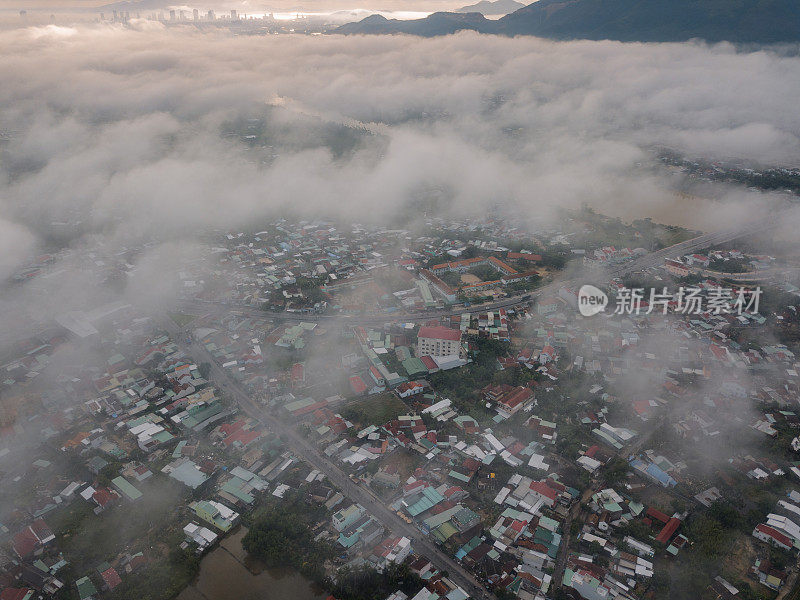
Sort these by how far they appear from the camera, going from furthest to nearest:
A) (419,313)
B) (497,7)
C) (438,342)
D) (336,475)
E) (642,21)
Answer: (497,7), (642,21), (419,313), (438,342), (336,475)

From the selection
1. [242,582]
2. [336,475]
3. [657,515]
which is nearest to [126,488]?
[242,582]

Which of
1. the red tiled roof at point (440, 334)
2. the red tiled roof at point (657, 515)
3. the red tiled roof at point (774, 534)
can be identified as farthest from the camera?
the red tiled roof at point (440, 334)

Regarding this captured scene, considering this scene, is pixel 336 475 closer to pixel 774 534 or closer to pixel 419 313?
pixel 419 313

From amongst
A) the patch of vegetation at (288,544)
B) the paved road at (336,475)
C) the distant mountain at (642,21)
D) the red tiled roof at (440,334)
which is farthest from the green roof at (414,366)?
the distant mountain at (642,21)

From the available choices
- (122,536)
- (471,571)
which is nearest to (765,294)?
(471,571)

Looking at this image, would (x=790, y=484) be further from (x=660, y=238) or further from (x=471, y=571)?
(x=660, y=238)

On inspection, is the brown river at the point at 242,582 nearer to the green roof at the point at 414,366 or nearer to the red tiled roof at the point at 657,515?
the green roof at the point at 414,366

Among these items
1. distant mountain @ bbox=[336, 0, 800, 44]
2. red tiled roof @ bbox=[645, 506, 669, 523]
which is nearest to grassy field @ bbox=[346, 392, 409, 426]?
red tiled roof @ bbox=[645, 506, 669, 523]
